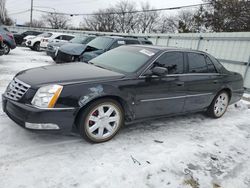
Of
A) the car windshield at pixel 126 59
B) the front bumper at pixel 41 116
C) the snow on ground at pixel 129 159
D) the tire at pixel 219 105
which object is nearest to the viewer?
the snow on ground at pixel 129 159

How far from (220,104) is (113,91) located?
9.86 feet

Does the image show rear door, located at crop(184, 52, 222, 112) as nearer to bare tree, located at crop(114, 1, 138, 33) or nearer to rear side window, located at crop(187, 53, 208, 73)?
rear side window, located at crop(187, 53, 208, 73)

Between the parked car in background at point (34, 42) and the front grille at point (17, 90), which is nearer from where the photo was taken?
the front grille at point (17, 90)

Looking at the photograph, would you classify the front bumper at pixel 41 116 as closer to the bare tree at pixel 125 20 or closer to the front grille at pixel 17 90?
the front grille at pixel 17 90

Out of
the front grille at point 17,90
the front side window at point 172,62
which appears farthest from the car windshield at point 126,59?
the front grille at point 17,90

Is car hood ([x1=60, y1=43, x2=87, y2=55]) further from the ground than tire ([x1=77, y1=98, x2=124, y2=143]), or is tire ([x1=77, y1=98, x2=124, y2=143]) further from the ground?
car hood ([x1=60, y1=43, x2=87, y2=55])

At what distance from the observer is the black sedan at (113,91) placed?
289 centimetres

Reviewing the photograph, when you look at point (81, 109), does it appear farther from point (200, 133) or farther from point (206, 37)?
point (206, 37)

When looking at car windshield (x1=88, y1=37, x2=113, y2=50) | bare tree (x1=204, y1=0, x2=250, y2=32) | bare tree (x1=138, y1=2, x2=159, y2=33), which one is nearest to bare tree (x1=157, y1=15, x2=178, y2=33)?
bare tree (x1=138, y1=2, x2=159, y2=33)

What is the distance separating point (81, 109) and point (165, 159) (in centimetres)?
135

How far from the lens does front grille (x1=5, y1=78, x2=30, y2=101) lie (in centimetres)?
297

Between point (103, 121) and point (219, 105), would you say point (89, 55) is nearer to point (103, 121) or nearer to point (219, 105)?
point (219, 105)

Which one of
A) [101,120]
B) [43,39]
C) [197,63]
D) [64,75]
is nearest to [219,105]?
[197,63]

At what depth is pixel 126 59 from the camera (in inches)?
159
